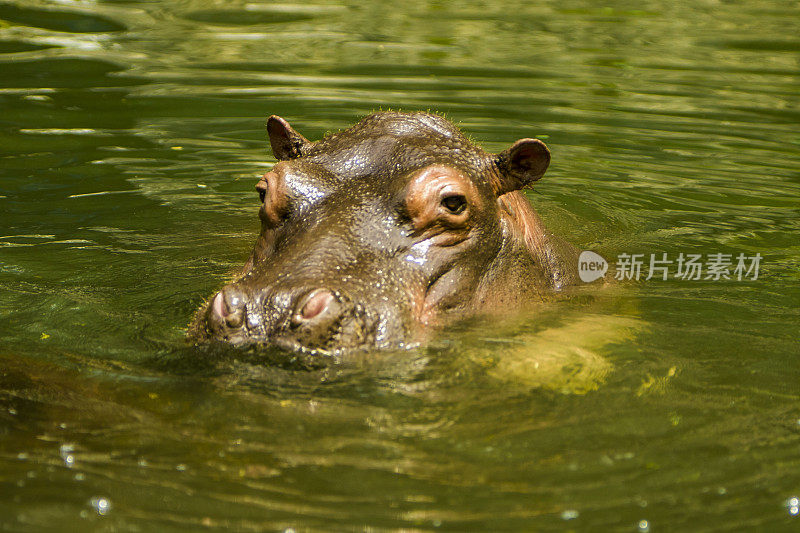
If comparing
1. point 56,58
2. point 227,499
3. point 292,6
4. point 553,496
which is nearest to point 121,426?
point 227,499

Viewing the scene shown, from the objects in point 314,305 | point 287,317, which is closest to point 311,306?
point 314,305

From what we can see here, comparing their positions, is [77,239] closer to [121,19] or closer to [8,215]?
[8,215]

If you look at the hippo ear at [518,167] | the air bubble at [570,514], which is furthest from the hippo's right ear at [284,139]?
the air bubble at [570,514]

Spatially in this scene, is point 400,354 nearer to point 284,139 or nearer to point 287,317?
point 287,317

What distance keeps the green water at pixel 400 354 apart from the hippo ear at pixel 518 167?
0.81 metres

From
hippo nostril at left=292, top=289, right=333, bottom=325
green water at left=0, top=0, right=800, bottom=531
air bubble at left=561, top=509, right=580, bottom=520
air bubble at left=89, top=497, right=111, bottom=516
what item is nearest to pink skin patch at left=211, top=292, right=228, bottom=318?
green water at left=0, top=0, right=800, bottom=531

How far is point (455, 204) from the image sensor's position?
20.1 ft

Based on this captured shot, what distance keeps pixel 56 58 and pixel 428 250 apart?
10252 millimetres

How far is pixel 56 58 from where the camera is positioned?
1461 centimetres

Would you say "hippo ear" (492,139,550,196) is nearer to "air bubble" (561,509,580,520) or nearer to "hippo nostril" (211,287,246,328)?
"hippo nostril" (211,287,246,328)

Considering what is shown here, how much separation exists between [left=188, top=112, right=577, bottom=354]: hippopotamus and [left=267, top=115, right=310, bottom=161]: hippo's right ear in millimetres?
13

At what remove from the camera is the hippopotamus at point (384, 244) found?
16.9ft

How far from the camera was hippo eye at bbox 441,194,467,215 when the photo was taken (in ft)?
20.0

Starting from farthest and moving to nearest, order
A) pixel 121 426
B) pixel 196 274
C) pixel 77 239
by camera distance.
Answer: pixel 77 239
pixel 196 274
pixel 121 426
